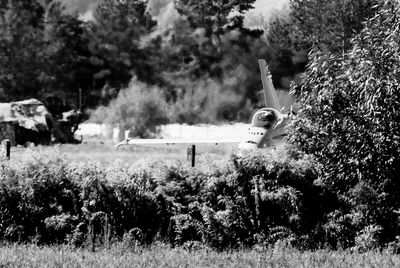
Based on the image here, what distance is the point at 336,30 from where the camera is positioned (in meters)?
66.1

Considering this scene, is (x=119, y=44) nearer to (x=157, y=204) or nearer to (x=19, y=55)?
(x=19, y=55)

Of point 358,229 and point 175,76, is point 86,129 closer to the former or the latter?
point 175,76

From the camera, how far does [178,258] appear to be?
40.2ft

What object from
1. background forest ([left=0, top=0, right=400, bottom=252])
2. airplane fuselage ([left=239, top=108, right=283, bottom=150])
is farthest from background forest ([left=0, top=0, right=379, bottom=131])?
background forest ([left=0, top=0, right=400, bottom=252])

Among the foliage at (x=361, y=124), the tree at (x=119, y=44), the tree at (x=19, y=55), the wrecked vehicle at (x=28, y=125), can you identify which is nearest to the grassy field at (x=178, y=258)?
the foliage at (x=361, y=124)

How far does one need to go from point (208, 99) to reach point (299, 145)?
164ft

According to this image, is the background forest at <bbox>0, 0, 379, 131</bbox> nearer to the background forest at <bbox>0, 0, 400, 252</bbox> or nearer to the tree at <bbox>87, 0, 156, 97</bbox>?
the tree at <bbox>87, 0, 156, 97</bbox>

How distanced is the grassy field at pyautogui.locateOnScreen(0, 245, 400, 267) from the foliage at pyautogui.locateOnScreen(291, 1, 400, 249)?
1471 millimetres

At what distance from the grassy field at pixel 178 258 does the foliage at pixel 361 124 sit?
4.82 feet

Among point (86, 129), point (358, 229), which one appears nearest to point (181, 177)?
point (358, 229)

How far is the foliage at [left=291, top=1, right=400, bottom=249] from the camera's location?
14.0 metres

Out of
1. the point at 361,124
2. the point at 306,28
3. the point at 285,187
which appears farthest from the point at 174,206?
the point at 306,28

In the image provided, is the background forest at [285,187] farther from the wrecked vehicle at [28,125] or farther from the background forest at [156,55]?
the background forest at [156,55]

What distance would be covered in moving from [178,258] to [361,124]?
15.9 feet
